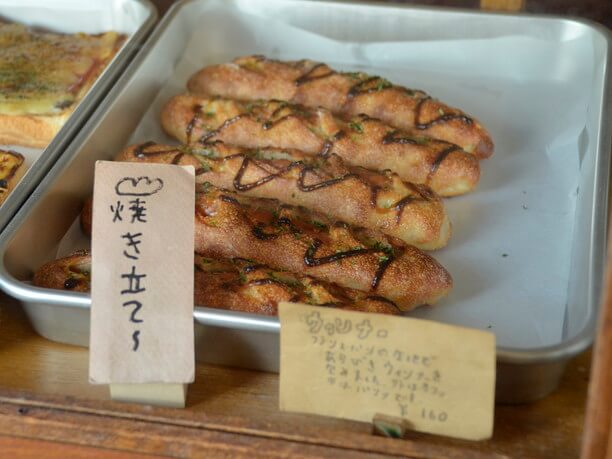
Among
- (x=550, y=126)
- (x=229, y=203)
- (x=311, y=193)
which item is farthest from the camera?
(x=550, y=126)

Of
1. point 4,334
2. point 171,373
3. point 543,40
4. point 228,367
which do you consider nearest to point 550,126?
point 543,40

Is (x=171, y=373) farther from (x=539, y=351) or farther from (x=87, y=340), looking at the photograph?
(x=539, y=351)

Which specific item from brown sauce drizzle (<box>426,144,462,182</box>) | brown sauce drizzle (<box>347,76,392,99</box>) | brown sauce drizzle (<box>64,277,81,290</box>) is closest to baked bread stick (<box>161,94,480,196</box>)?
brown sauce drizzle (<box>426,144,462,182</box>)

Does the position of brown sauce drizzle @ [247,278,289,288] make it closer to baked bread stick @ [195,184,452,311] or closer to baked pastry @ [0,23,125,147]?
baked bread stick @ [195,184,452,311]

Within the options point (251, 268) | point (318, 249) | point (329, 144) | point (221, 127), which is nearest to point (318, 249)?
point (318, 249)

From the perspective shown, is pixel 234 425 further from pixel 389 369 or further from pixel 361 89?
pixel 361 89
